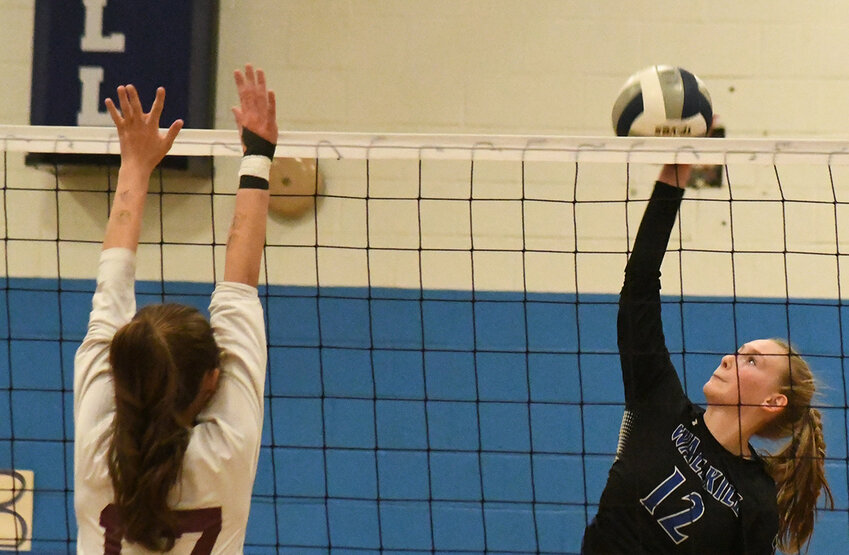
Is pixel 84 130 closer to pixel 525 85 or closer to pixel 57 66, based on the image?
pixel 57 66

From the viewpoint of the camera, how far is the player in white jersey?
1404 millimetres

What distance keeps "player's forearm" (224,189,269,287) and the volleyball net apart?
7.15 ft

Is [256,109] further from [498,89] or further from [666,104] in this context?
[498,89]

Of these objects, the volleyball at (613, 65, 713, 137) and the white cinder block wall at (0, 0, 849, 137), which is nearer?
the volleyball at (613, 65, 713, 137)

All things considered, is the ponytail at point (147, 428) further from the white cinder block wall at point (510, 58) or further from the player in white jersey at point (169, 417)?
the white cinder block wall at point (510, 58)

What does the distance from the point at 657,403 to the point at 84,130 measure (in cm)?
162

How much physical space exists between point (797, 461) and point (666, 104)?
95cm

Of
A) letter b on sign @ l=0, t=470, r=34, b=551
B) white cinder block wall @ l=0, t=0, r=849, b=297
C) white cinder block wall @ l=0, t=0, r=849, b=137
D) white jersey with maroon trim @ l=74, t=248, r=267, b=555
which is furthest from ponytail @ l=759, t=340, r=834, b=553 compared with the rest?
letter b on sign @ l=0, t=470, r=34, b=551

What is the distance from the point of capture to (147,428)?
141cm

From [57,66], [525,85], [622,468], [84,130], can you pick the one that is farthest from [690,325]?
[57,66]

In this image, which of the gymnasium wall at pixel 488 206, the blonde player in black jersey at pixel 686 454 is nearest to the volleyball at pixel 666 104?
the blonde player in black jersey at pixel 686 454

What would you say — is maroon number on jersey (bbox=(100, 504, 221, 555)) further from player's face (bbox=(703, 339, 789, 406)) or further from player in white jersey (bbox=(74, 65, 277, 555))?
player's face (bbox=(703, 339, 789, 406))

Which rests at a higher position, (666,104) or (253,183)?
(666,104)

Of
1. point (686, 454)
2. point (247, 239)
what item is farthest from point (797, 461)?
point (247, 239)
